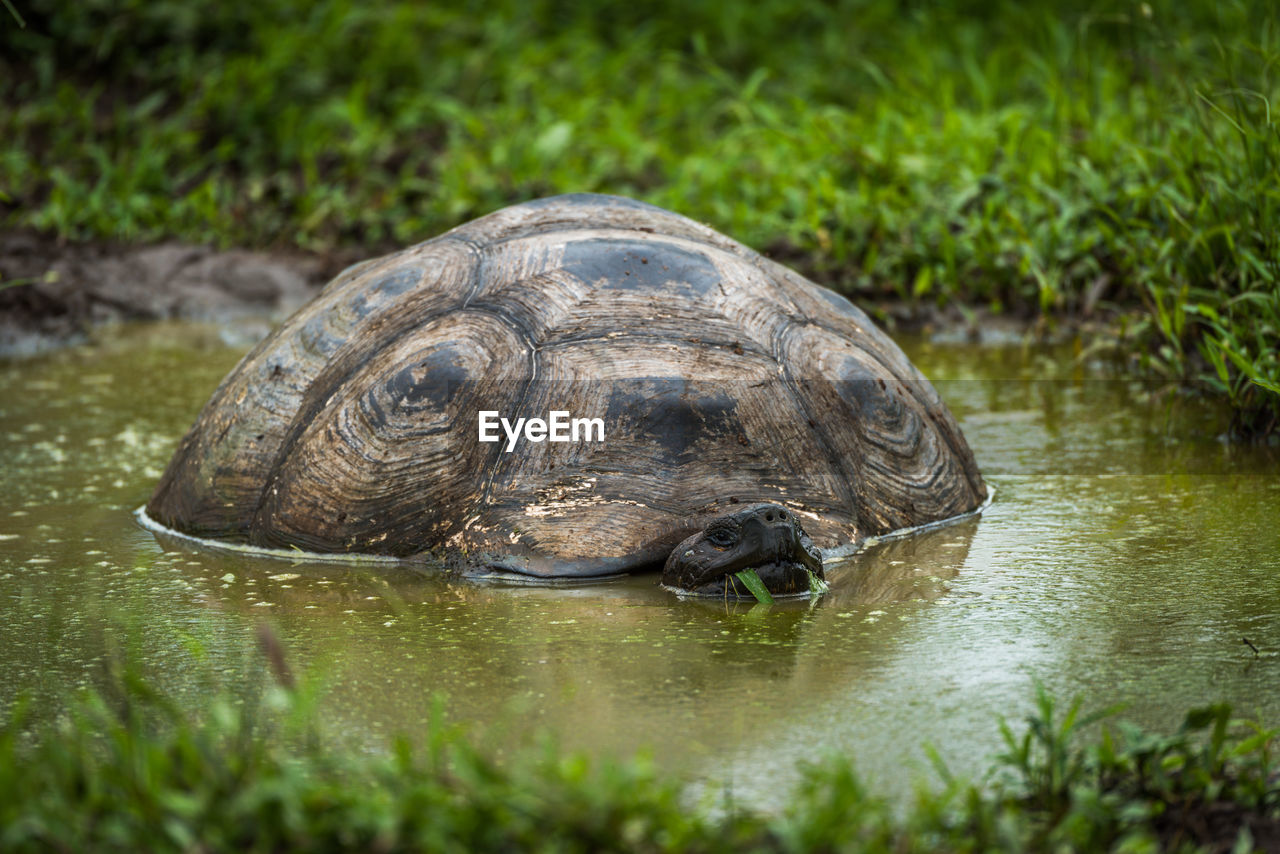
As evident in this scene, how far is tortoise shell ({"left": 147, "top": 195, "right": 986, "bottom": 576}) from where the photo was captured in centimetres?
328

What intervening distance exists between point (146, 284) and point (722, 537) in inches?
189

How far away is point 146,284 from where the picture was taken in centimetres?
699

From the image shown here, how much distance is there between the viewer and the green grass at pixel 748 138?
15.9 feet

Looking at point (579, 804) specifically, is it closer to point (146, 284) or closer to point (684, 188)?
point (684, 188)

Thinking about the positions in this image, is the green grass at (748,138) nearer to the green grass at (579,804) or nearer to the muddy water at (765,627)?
the muddy water at (765,627)

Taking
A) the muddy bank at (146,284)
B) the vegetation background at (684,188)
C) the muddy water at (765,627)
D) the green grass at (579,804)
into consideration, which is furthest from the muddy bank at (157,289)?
the green grass at (579,804)

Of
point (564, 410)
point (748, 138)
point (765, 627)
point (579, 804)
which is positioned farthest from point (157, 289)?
point (579, 804)

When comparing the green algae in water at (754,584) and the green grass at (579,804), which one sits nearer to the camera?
the green grass at (579,804)

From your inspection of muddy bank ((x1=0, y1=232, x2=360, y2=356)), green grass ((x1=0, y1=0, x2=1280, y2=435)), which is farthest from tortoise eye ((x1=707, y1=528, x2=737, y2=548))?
muddy bank ((x1=0, y1=232, x2=360, y2=356))

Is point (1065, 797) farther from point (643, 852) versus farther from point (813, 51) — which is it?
point (813, 51)

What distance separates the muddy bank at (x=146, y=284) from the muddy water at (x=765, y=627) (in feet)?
7.90

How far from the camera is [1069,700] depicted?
7.61 feet

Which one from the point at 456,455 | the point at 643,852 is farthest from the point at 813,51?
the point at 643,852

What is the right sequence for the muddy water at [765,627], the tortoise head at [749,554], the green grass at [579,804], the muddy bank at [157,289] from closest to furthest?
the green grass at [579,804], the muddy water at [765,627], the tortoise head at [749,554], the muddy bank at [157,289]
